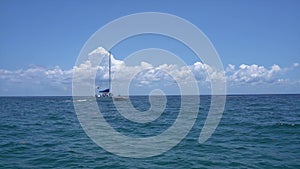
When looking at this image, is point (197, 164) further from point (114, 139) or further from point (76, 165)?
point (114, 139)

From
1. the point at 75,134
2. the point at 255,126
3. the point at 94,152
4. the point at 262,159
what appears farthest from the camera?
the point at 255,126

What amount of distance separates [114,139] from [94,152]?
470 centimetres

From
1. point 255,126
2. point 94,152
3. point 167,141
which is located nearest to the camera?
point 94,152

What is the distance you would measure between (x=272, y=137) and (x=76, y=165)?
54.2 feet

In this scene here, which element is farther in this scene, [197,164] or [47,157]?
[47,157]

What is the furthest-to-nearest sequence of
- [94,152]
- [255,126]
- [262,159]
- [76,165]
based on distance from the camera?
[255,126] < [94,152] < [262,159] < [76,165]

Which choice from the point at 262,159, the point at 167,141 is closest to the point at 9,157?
the point at 167,141

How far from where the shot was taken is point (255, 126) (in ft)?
104

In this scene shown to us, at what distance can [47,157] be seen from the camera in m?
18.2

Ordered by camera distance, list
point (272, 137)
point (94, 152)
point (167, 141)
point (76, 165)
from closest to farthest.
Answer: point (76, 165) < point (94, 152) < point (167, 141) < point (272, 137)

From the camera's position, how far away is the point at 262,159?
58.1ft

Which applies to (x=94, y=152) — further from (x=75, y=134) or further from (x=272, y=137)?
(x=272, y=137)

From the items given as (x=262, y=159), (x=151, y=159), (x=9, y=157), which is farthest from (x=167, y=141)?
(x=9, y=157)

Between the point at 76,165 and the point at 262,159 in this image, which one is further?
the point at 262,159
